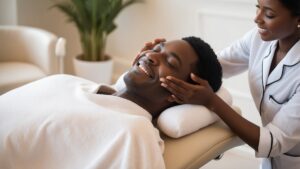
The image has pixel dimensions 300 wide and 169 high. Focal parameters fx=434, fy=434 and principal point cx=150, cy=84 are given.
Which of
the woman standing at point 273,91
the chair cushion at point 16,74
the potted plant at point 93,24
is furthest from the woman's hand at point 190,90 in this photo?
the potted plant at point 93,24

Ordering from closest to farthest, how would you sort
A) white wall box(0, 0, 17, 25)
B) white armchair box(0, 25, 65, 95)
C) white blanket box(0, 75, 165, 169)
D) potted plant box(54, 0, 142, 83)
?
white blanket box(0, 75, 165, 169), white armchair box(0, 25, 65, 95), potted plant box(54, 0, 142, 83), white wall box(0, 0, 17, 25)

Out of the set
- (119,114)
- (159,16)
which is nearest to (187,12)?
(159,16)

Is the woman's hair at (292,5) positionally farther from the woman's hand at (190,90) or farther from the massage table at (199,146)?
the massage table at (199,146)

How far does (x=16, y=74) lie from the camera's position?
2.63 m

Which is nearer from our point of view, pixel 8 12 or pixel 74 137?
pixel 74 137

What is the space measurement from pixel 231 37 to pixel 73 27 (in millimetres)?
1533

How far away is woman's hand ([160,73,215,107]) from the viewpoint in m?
1.44

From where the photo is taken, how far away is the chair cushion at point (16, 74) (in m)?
2.50

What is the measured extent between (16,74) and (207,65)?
1464mm

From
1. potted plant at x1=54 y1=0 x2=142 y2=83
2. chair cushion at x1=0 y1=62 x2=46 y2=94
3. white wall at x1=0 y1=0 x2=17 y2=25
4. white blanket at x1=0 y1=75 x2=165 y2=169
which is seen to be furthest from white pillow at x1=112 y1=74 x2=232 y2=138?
white wall at x1=0 y1=0 x2=17 y2=25

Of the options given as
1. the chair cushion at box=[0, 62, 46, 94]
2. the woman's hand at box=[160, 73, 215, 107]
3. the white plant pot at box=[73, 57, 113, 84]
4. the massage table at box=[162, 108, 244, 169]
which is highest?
the woman's hand at box=[160, 73, 215, 107]

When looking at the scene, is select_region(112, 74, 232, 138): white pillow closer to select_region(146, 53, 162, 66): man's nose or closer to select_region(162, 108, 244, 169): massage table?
select_region(162, 108, 244, 169): massage table

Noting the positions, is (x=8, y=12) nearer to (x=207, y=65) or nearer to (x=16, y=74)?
(x=16, y=74)

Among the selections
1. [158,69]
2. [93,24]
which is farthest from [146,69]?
[93,24]
